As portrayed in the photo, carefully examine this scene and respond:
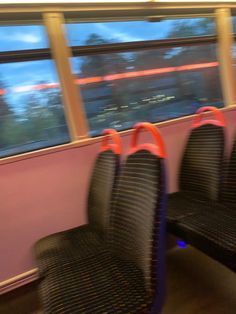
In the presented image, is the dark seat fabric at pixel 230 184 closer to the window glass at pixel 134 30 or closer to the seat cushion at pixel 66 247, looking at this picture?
the seat cushion at pixel 66 247

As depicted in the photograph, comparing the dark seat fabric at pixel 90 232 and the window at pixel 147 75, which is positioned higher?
the window at pixel 147 75

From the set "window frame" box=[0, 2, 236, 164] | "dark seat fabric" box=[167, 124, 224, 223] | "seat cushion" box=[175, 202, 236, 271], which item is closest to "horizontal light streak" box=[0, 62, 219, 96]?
"window frame" box=[0, 2, 236, 164]

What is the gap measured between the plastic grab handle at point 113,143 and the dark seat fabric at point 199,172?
1.75 feet

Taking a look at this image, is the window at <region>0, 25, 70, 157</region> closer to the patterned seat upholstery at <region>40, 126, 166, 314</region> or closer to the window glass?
the window glass

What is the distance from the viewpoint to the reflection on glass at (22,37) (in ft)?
6.92

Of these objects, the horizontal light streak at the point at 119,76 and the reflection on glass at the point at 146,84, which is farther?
the reflection on glass at the point at 146,84

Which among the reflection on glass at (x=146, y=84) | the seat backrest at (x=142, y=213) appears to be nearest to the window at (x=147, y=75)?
the reflection on glass at (x=146, y=84)

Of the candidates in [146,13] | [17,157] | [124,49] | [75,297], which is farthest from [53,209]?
[146,13]

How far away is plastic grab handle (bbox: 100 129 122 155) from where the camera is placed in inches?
74.6

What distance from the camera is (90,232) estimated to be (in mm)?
1976

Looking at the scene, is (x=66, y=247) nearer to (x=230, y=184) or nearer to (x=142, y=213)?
(x=142, y=213)

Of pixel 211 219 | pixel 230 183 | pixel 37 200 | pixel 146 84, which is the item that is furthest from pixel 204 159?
pixel 37 200

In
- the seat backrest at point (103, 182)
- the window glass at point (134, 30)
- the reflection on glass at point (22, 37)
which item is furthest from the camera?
the window glass at point (134, 30)

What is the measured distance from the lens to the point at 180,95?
2.80 m
